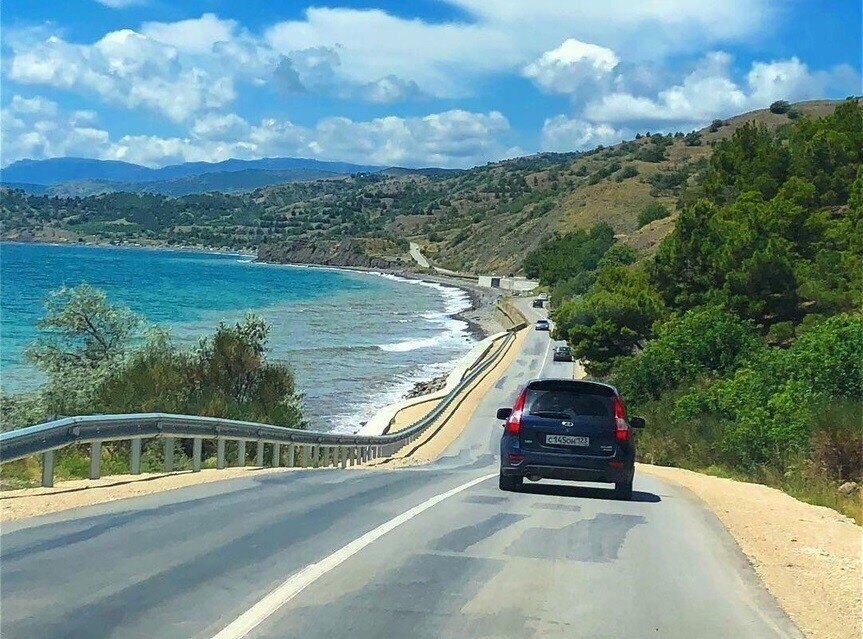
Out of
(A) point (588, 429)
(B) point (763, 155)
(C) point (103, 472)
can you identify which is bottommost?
(C) point (103, 472)

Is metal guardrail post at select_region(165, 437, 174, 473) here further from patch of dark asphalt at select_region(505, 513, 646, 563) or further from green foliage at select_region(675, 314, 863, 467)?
green foliage at select_region(675, 314, 863, 467)

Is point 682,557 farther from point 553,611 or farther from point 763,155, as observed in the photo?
point 763,155

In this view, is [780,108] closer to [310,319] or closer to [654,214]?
[654,214]

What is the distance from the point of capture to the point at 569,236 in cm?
14825

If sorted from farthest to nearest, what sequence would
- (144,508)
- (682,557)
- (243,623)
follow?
(144,508) → (682,557) → (243,623)

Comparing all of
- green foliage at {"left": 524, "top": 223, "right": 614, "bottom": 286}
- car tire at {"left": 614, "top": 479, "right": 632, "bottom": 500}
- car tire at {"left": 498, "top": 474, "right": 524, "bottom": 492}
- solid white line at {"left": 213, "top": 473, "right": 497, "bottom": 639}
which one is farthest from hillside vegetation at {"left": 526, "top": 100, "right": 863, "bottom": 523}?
green foliage at {"left": 524, "top": 223, "right": 614, "bottom": 286}

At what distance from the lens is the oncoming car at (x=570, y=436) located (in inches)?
562

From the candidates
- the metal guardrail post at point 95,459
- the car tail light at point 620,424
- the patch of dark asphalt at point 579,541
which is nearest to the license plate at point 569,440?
the car tail light at point 620,424

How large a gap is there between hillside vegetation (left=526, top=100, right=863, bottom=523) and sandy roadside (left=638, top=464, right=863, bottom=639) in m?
1.05

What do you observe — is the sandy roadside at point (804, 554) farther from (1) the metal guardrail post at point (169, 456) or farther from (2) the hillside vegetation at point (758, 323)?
(1) the metal guardrail post at point (169, 456)

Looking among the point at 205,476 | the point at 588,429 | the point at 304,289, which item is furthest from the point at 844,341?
the point at 304,289

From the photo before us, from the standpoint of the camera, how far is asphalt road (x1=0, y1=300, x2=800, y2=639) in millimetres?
6672

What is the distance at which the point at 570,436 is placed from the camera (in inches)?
564

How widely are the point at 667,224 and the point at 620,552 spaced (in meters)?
109
